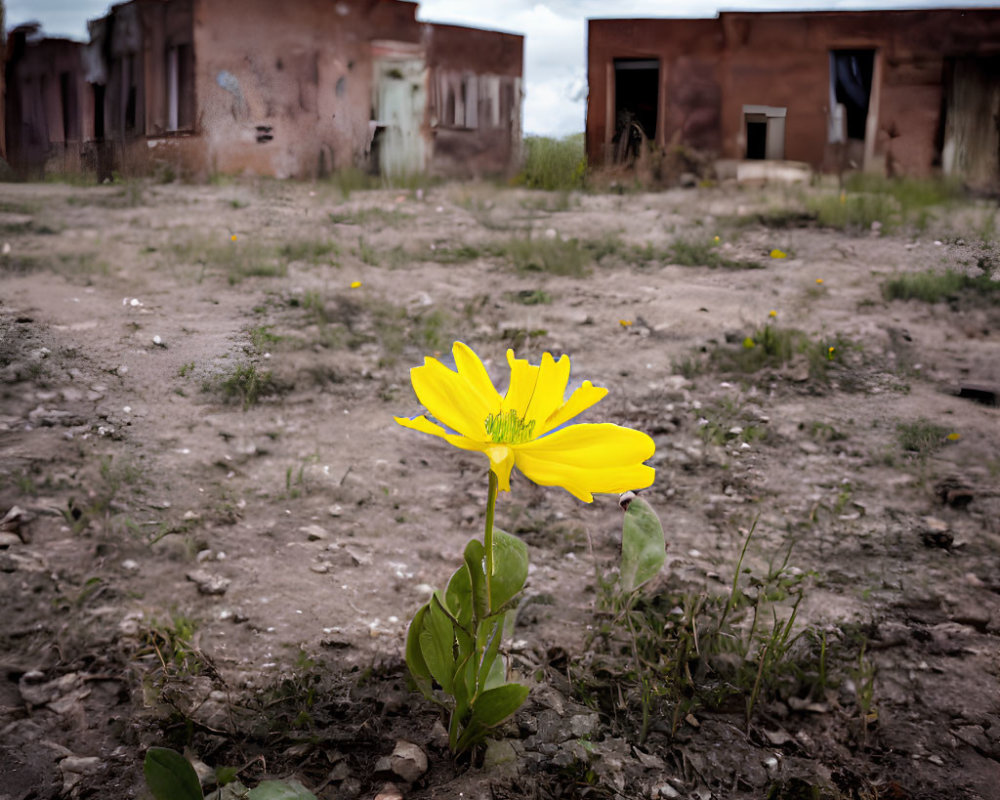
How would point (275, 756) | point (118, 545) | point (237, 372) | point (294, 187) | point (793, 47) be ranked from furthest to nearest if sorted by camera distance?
point (793, 47) < point (294, 187) < point (237, 372) < point (118, 545) < point (275, 756)

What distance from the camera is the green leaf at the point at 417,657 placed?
74 centimetres

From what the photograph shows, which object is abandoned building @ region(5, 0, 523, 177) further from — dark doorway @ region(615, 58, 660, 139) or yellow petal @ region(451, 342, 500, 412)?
dark doorway @ region(615, 58, 660, 139)

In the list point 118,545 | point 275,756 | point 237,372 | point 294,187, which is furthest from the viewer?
point 294,187

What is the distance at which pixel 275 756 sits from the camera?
2.57ft

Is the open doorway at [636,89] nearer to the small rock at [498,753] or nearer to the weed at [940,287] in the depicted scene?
the weed at [940,287]

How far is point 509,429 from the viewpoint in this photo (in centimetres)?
63

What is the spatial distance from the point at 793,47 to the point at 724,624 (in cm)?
750

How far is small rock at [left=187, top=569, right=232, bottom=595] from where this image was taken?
102cm

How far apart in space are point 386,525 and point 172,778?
63 cm

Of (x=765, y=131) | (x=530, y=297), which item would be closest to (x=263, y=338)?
(x=530, y=297)

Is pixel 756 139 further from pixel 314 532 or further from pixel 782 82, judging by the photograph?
pixel 314 532

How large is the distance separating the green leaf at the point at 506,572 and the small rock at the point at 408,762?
7.1 inches

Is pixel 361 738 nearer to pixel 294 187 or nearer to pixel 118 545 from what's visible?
pixel 118 545

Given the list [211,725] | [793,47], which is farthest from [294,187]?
[793,47]
